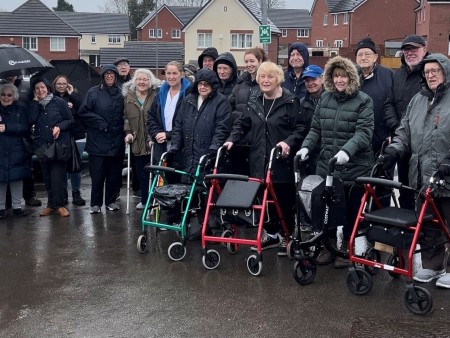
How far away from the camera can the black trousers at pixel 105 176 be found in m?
9.55

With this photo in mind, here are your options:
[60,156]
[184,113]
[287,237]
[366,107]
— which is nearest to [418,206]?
[366,107]

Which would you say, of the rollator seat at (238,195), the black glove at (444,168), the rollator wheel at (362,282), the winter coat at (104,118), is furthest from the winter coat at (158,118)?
the black glove at (444,168)

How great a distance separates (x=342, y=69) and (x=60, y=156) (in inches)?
168

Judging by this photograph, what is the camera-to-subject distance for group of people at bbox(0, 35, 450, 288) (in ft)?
20.6

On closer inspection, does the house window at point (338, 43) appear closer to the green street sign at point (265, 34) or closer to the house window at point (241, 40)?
the house window at point (241, 40)

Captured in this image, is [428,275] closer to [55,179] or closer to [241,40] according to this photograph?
[55,179]

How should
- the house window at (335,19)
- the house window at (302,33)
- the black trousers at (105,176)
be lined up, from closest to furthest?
the black trousers at (105,176) < the house window at (335,19) < the house window at (302,33)

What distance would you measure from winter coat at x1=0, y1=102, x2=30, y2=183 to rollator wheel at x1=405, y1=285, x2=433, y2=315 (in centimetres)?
563

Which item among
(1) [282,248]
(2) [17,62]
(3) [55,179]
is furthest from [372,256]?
(2) [17,62]

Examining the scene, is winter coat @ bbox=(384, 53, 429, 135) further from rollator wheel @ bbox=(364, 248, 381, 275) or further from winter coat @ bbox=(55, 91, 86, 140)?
winter coat @ bbox=(55, 91, 86, 140)

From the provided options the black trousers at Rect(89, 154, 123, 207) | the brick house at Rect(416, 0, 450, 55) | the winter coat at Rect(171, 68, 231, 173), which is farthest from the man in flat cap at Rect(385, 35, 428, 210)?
the brick house at Rect(416, 0, 450, 55)

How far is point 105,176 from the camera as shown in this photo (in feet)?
32.0

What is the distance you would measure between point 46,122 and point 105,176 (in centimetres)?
112

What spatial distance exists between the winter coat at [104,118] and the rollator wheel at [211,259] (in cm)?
309
